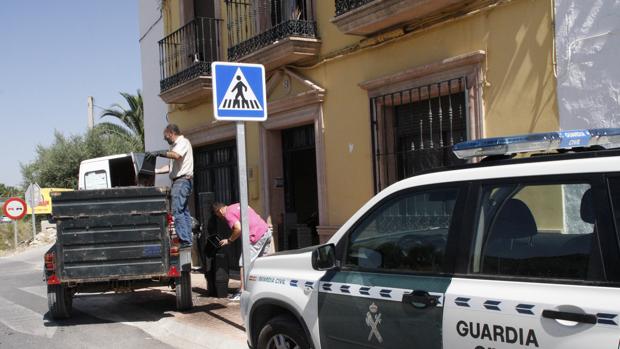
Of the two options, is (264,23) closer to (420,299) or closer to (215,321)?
(215,321)

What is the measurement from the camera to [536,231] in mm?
3166

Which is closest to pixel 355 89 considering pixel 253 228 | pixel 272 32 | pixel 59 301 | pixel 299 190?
pixel 272 32

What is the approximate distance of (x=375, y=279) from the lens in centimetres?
370

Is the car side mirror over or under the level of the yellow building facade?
under

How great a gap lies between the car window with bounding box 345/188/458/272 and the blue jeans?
15.1 ft

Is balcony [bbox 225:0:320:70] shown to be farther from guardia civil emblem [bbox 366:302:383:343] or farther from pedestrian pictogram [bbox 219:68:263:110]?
guardia civil emblem [bbox 366:302:383:343]

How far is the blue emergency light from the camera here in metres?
3.18

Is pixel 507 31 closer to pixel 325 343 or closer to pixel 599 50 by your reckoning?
pixel 599 50

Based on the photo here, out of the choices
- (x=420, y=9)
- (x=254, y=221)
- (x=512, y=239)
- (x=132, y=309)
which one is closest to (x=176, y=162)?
(x=254, y=221)

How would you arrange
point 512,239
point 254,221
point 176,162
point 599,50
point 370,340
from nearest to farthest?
point 512,239 → point 370,340 → point 599,50 → point 254,221 → point 176,162

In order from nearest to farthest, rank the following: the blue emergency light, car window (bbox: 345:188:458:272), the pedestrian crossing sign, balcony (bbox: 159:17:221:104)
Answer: the blue emergency light → car window (bbox: 345:188:458:272) → the pedestrian crossing sign → balcony (bbox: 159:17:221:104)

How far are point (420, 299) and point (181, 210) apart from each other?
18.1 feet

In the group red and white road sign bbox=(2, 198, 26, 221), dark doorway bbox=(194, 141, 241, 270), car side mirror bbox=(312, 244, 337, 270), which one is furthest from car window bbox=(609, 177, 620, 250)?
red and white road sign bbox=(2, 198, 26, 221)

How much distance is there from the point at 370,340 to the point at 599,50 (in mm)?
3988
